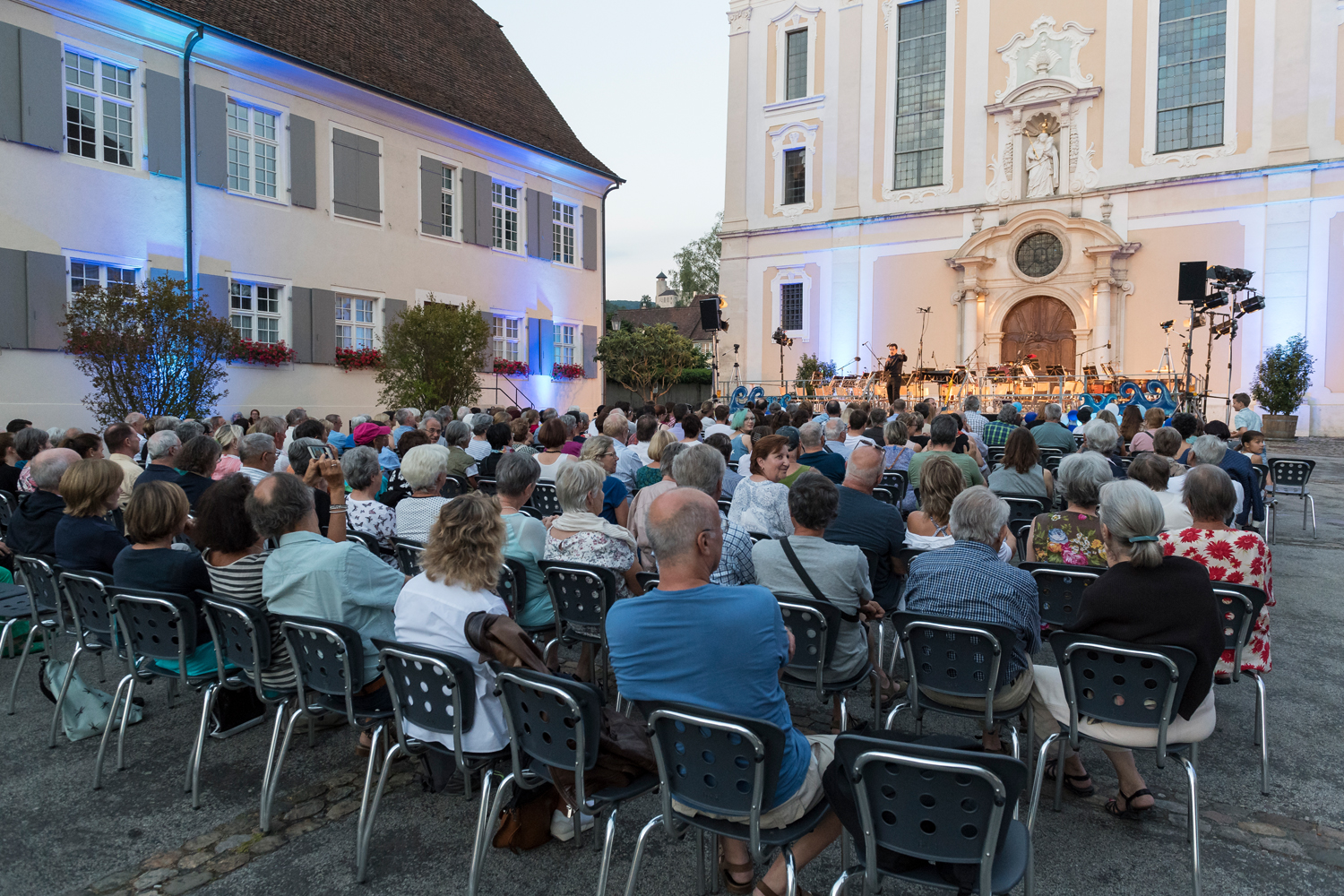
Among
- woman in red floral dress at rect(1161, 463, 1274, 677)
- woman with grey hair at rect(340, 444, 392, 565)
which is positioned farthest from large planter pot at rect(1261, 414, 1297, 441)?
woman with grey hair at rect(340, 444, 392, 565)

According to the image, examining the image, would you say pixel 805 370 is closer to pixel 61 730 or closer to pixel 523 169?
pixel 523 169

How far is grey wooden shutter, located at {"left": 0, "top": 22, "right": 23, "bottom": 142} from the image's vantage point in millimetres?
11016

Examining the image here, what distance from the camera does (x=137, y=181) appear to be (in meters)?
12.6

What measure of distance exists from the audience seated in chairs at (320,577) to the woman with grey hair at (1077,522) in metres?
3.17

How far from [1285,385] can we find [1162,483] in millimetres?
20308

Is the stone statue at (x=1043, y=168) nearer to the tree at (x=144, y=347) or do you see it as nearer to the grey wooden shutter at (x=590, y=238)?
the grey wooden shutter at (x=590, y=238)

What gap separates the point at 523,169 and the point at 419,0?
487cm

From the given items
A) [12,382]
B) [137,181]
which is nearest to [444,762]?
[12,382]

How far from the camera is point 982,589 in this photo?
123 inches

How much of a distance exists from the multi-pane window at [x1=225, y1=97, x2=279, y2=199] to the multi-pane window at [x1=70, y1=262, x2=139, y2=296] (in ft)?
7.91

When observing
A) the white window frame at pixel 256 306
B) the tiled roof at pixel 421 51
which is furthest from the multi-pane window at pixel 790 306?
the white window frame at pixel 256 306

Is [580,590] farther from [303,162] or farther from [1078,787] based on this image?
[303,162]

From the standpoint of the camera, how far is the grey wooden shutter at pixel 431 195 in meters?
17.3

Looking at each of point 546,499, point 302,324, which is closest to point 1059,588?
point 546,499
